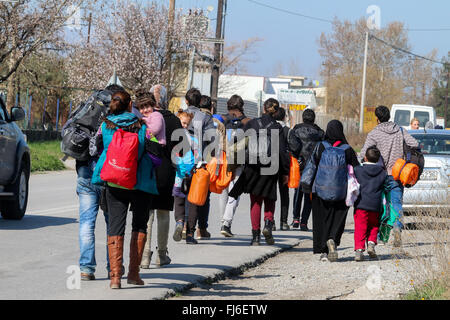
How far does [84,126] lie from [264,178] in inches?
148

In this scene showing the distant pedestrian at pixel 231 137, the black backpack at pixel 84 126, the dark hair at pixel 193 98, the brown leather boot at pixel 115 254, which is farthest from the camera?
the distant pedestrian at pixel 231 137

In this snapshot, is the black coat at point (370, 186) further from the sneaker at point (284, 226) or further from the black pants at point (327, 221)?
the sneaker at point (284, 226)

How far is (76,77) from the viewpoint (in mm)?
43781

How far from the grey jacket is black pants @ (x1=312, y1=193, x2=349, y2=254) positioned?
1589mm

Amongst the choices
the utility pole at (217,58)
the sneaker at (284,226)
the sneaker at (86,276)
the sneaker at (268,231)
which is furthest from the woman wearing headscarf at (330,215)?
the utility pole at (217,58)

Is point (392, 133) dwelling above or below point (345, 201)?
above

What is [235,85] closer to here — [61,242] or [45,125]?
[45,125]

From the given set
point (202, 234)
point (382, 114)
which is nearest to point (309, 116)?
point (382, 114)

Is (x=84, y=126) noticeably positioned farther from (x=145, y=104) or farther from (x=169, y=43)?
(x=169, y=43)

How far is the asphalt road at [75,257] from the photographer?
774 cm

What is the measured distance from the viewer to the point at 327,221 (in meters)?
10.4

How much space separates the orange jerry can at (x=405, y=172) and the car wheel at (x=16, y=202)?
5.36m
